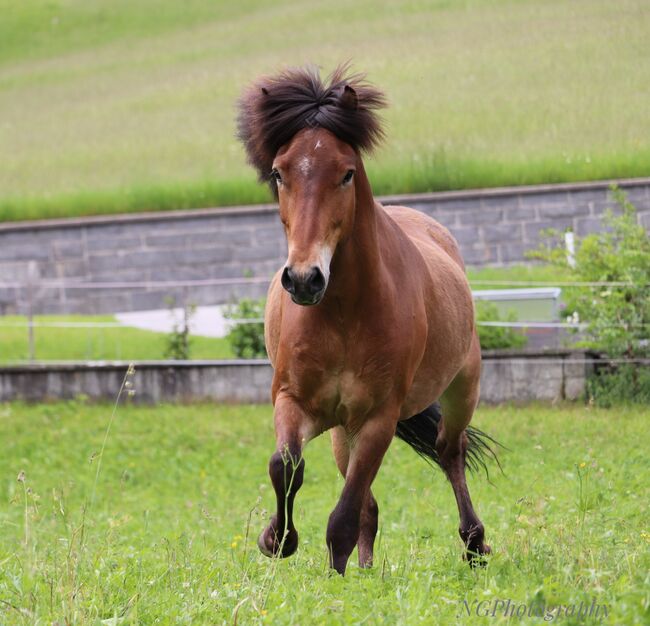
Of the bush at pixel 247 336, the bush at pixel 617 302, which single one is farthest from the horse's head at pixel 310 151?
the bush at pixel 247 336

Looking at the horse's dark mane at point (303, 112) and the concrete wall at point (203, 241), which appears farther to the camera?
the concrete wall at point (203, 241)

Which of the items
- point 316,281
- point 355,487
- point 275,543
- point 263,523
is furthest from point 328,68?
point 316,281

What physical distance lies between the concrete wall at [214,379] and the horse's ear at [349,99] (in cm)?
850

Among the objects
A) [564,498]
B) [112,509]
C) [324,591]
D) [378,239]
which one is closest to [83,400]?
[112,509]

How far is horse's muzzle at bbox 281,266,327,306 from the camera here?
5438mm

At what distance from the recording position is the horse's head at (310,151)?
5590 millimetres

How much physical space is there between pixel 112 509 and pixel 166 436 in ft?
7.98

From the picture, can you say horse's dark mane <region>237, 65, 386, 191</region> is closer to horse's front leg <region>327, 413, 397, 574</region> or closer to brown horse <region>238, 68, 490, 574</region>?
brown horse <region>238, 68, 490, 574</region>

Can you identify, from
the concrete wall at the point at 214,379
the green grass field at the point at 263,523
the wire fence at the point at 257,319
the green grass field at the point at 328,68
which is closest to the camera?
the green grass field at the point at 263,523

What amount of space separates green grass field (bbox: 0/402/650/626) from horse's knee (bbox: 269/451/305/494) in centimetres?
13

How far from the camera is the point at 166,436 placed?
14180 mm

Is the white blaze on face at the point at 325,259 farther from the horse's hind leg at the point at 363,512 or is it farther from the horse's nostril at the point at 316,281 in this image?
the horse's hind leg at the point at 363,512

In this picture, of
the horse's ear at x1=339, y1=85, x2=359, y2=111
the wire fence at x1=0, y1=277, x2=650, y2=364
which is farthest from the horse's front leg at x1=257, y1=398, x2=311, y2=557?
the wire fence at x1=0, y1=277, x2=650, y2=364

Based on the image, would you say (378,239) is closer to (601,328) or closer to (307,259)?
(307,259)
